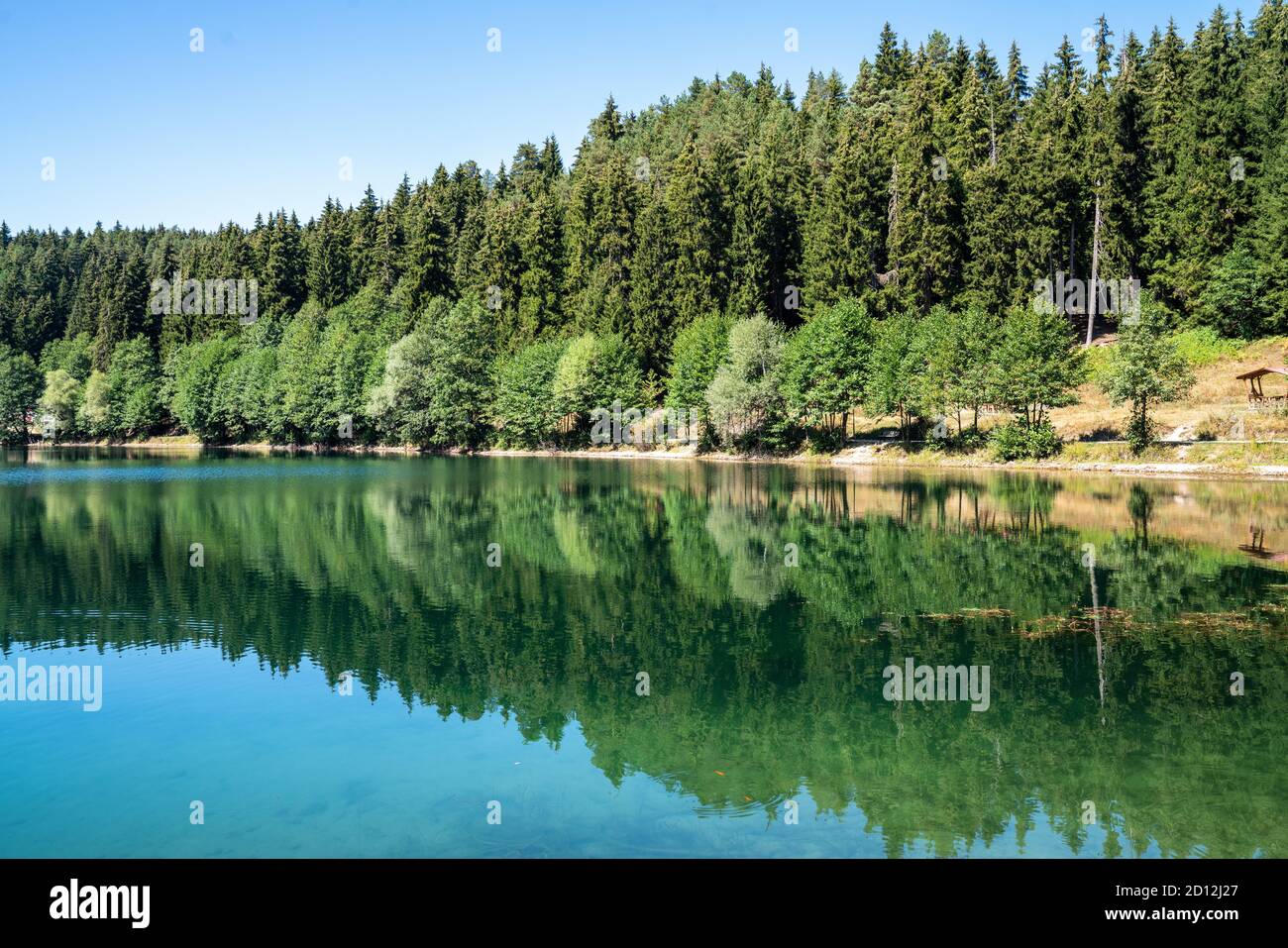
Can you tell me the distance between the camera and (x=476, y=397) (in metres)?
96.0

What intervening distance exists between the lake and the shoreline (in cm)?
1472

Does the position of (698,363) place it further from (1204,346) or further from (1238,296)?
(1238,296)

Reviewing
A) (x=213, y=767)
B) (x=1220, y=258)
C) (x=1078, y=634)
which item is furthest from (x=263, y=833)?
(x=1220, y=258)

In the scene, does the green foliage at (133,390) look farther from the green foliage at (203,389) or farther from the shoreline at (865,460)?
the shoreline at (865,460)

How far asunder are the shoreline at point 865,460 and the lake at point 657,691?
14720mm

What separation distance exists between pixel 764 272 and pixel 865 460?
26227 mm

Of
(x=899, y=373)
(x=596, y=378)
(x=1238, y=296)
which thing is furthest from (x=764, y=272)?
(x=1238, y=296)

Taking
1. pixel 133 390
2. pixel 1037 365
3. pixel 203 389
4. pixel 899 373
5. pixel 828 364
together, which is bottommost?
pixel 1037 365

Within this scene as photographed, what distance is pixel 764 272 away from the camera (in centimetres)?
8681

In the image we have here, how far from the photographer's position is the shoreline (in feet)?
161

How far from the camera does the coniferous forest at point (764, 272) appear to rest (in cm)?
6750

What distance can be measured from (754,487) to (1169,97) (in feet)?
175

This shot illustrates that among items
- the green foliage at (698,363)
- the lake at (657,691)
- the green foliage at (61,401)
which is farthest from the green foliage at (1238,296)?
the green foliage at (61,401)

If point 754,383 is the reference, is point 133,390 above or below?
above
